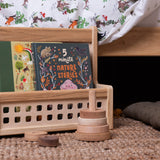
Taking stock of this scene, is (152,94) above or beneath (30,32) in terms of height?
beneath

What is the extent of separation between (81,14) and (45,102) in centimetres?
48

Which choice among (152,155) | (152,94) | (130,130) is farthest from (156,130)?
(152,94)

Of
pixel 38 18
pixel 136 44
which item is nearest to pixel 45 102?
pixel 38 18

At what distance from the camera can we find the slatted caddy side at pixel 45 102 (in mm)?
1215

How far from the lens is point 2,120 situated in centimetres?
120

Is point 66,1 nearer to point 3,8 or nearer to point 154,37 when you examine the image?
point 3,8

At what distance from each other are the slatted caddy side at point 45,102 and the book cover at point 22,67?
4 cm

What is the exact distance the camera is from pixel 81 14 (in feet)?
4.93

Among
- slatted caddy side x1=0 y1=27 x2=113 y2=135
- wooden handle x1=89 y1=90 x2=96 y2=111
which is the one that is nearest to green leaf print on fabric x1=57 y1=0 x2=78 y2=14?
slatted caddy side x1=0 y1=27 x2=113 y2=135

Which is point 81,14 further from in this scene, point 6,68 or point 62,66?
point 6,68

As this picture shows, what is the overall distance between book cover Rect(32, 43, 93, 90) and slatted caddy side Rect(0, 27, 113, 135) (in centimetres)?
4

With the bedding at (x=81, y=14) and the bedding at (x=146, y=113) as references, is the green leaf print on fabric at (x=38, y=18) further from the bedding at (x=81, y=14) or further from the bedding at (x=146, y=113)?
the bedding at (x=146, y=113)

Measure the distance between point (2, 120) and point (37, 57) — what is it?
30 centimetres

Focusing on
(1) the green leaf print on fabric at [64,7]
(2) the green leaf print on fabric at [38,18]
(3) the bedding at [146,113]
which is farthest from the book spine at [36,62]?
(3) the bedding at [146,113]
